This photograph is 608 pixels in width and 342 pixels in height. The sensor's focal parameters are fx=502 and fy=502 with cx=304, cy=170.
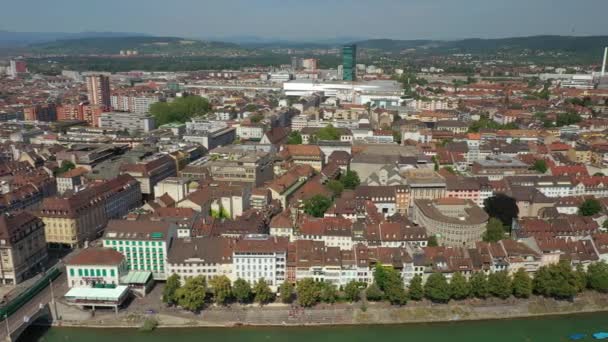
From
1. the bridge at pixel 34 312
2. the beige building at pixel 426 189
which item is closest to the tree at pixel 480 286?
the beige building at pixel 426 189

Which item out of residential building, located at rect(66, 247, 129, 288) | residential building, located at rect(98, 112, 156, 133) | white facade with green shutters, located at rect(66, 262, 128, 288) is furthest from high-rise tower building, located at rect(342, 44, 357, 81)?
white facade with green shutters, located at rect(66, 262, 128, 288)

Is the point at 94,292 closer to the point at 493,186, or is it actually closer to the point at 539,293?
the point at 539,293

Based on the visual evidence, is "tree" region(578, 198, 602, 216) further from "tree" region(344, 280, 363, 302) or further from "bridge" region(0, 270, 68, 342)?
"bridge" region(0, 270, 68, 342)

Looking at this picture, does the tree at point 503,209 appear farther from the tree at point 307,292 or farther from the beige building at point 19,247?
the beige building at point 19,247

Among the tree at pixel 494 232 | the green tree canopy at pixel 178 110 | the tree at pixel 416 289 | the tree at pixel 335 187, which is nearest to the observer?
the tree at pixel 416 289

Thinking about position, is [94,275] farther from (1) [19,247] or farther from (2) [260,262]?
(2) [260,262]

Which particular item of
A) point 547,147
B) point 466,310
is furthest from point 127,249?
point 547,147
